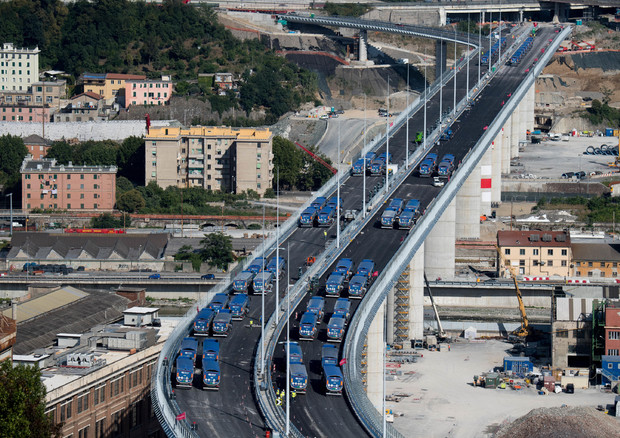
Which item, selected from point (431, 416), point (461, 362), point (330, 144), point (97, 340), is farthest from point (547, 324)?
point (330, 144)

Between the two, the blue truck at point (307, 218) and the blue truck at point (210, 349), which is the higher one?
the blue truck at point (307, 218)

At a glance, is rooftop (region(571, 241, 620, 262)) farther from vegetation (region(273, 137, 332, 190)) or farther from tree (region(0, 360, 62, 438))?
tree (region(0, 360, 62, 438))

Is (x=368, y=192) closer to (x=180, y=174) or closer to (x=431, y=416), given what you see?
(x=431, y=416)

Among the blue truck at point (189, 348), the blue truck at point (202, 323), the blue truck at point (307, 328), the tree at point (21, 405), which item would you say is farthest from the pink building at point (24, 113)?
the tree at point (21, 405)

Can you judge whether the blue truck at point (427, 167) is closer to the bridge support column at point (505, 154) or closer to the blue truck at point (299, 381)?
the bridge support column at point (505, 154)

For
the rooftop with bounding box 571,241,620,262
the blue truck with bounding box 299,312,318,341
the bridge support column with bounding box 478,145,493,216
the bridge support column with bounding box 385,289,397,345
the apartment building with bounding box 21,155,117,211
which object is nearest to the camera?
the blue truck with bounding box 299,312,318,341

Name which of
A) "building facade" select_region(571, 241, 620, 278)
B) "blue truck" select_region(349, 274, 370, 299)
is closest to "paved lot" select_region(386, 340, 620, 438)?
"blue truck" select_region(349, 274, 370, 299)
